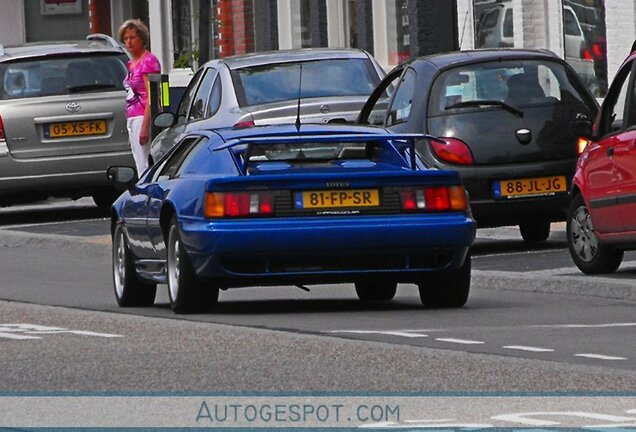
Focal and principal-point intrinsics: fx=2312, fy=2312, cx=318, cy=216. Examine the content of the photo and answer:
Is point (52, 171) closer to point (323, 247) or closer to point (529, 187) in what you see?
point (529, 187)

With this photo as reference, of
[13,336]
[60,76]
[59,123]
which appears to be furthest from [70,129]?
[13,336]

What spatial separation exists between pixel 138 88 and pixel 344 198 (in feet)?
30.7

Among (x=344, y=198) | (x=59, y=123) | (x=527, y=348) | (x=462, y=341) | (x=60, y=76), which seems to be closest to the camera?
(x=527, y=348)

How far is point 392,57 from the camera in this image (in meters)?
32.9

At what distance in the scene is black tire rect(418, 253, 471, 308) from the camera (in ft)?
45.5

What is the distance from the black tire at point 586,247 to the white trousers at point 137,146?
7.15m

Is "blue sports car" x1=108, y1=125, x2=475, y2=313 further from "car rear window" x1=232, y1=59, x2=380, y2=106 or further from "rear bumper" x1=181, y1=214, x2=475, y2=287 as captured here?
"car rear window" x1=232, y1=59, x2=380, y2=106

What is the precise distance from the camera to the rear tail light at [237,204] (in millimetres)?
13391

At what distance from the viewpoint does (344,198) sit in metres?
13.5

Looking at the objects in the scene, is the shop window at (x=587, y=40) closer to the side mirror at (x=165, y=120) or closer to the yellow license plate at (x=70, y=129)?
the yellow license plate at (x=70, y=129)

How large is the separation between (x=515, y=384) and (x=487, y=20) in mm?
21142

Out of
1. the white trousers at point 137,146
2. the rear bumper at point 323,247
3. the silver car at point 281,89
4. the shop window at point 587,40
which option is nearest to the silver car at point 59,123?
the white trousers at point 137,146

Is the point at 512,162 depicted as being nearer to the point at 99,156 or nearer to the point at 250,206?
the point at 250,206

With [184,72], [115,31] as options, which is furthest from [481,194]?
[115,31]
